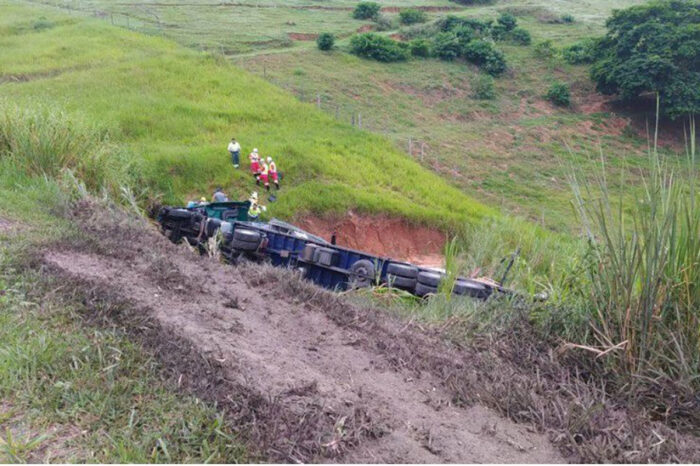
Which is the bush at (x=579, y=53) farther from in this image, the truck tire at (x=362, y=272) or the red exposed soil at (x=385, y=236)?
the truck tire at (x=362, y=272)

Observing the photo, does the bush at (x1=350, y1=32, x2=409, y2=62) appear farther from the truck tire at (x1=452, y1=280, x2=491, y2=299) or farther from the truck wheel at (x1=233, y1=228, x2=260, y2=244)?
the truck tire at (x1=452, y1=280, x2=491, y2=299)

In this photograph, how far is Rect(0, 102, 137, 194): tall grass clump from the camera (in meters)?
9.30

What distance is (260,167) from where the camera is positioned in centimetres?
1534

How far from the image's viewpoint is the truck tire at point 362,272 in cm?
887

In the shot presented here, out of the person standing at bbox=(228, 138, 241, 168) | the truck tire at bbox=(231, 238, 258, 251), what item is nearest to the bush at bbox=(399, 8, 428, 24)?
the person standing at bbox=(228, 138, 241, 168)

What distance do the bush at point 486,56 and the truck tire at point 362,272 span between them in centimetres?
2911

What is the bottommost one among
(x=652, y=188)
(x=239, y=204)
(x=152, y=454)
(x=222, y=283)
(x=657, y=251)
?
(x=239, y=204)

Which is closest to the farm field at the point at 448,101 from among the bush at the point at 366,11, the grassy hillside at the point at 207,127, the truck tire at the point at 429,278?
the bush at the point at 366,11

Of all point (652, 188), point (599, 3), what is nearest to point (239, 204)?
point (652, 188)

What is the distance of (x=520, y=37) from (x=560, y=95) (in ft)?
31.0

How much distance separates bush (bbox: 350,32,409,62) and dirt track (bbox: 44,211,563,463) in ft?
98.6

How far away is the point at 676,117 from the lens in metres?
29.7

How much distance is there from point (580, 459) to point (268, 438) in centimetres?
159

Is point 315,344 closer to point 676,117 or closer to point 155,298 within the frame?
point 155,298
